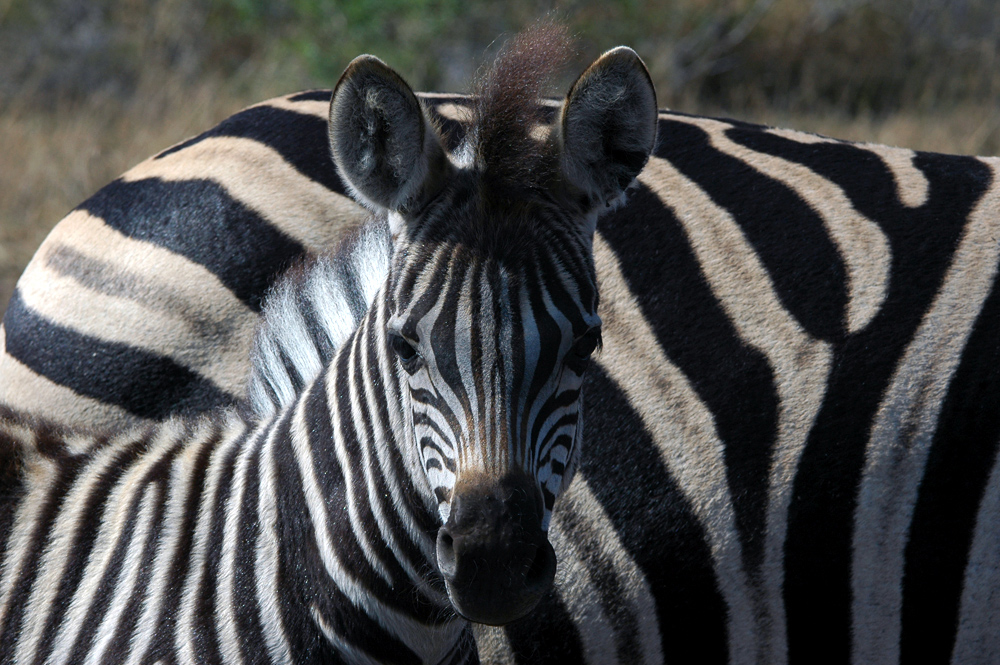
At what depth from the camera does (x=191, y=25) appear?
1420cm

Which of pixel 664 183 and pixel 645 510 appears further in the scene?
pixel 664 183

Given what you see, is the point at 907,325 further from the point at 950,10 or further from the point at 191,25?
the point at 950,10

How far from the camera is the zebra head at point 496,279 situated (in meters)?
2.01

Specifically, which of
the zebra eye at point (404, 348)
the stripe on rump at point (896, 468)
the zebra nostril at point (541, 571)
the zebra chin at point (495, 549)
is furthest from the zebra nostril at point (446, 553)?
the stripe on rump at point (896, 468)

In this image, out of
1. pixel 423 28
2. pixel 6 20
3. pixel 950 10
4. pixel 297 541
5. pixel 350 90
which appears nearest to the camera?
pixel 350 90

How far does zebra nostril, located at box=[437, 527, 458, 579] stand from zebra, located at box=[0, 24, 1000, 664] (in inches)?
37.0

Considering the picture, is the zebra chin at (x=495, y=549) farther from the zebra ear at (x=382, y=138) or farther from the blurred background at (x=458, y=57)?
the blurred background at (x=458, y=57)

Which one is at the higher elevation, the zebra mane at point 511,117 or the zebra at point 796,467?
the zebra mane at point 511,117

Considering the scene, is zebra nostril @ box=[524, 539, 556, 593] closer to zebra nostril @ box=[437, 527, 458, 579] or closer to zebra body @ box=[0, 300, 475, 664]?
zebra nostril @ box=[437, 527, 458, 579]

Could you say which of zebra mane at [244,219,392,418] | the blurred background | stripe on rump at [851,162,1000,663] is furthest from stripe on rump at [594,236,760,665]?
the blurred background

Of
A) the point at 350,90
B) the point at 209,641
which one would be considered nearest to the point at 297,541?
the point at 209,641

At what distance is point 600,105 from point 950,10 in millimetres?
15369

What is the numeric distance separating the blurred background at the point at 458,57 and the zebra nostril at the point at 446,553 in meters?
8.22

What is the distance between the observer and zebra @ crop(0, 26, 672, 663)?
2.06 metres
